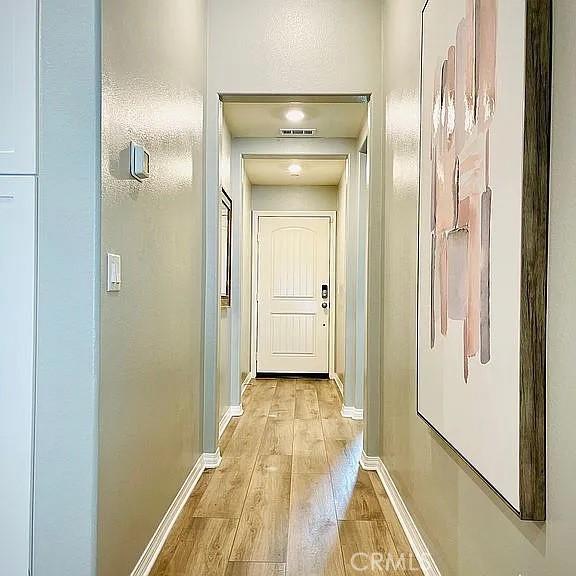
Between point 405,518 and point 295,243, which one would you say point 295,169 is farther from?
point 405,518

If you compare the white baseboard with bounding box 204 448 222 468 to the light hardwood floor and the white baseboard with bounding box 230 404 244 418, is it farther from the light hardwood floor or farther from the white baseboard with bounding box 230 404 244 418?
the white baseboard with bounding box 230 404 244 418

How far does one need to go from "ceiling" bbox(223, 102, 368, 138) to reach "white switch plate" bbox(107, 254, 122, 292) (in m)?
2.84

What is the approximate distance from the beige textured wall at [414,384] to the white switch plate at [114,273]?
1199 millimetres

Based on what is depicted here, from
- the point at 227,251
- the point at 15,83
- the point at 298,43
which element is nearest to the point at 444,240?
the point at 15,83

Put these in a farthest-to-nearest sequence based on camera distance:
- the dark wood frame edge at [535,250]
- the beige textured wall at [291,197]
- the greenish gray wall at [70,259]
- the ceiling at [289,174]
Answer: the beige textured wall at [291,197], the ceiling at [289,174], the greenish gray wall at [70,259], the dark wood frame edge at [535,250]

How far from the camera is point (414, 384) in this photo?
9.39 ft

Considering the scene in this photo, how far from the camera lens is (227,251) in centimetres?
568

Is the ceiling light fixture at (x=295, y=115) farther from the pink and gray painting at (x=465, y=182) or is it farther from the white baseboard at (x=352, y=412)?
the pink and gray painting at (x=465, y=182)

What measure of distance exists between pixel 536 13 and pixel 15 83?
1.40 metres

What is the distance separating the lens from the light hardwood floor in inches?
104

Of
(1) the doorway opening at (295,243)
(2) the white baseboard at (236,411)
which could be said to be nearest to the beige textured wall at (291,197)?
(1) the doorway opening at (295,243)

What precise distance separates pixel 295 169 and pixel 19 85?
17.3 feet

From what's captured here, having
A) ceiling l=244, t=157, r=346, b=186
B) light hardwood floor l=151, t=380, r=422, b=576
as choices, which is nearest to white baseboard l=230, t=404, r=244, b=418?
light hardwood floor l=151, t=380, r=422, b=576

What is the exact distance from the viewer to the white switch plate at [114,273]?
203 cm
